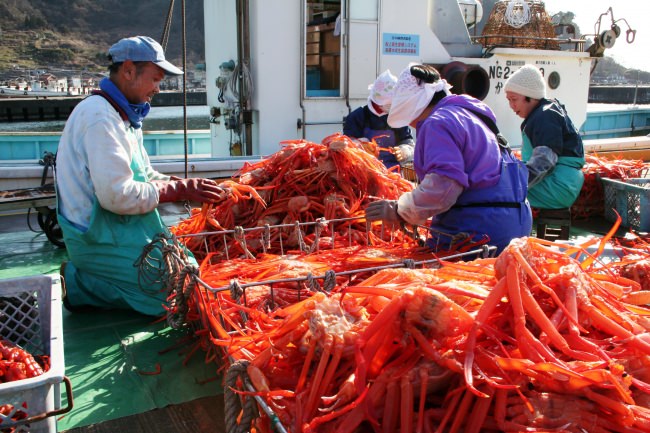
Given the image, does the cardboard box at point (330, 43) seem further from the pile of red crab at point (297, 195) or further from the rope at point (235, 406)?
the rope at point (235, 406)

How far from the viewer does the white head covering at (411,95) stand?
Result: 2.95m

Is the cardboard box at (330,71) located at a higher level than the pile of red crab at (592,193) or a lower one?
higher

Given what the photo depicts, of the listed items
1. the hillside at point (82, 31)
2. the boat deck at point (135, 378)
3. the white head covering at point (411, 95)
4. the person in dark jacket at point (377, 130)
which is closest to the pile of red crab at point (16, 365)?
the boat deck at point (135, 378)

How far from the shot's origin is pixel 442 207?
2793 mm

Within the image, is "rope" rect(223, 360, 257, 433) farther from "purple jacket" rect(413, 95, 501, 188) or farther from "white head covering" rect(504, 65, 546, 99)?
"white head covering" rect(504, 65, 546, 99)

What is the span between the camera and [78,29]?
73.7 metres

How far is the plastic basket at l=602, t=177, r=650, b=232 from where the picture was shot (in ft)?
15.7

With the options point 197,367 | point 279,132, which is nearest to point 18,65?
point 279,132

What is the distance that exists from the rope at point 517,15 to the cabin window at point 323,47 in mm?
2691

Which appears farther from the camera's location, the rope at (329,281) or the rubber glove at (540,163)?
the rubber glove at (540,163)

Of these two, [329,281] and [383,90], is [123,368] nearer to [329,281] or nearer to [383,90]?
[329,281]

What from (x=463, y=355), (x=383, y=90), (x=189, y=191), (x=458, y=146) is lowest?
(x=463, y=355)

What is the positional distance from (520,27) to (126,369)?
26.3ft

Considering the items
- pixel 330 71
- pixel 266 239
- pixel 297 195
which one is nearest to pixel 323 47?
pixel 330 71
